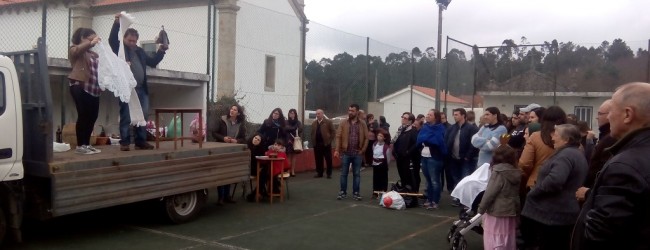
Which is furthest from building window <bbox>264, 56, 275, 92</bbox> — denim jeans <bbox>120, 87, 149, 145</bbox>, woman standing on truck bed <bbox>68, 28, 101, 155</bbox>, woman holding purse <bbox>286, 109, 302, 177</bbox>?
woman standing on truck bed <bbox>68, 28, 101, 155</bbox>

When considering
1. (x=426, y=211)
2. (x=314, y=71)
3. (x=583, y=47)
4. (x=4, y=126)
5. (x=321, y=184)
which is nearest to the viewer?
(x=4, y=126)

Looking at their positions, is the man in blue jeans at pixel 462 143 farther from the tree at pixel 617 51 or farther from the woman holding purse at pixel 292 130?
the tree at pixel 617 51

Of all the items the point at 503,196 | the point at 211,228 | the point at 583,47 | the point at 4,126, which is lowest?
the point at 211,228

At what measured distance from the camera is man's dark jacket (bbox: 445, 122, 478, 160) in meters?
10.0

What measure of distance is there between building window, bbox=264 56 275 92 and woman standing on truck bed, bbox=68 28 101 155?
46.8 ft

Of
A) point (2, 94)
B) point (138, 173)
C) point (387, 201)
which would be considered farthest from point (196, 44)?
point (2, 94)

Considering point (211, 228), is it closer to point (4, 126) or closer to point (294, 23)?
point (4, 126)

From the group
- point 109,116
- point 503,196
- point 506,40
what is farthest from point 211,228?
point 506,40

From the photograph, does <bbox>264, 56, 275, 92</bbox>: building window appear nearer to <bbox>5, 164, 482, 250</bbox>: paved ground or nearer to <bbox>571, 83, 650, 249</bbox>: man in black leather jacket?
<bbox>5, 164, 482, 250</bbox>: paved ground

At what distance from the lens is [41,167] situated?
6.19m

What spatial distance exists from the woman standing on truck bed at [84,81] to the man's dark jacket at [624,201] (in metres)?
5.83

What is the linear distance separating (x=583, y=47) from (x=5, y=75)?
18.7 metres

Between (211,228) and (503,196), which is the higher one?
(503,196)

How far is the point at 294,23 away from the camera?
1691 cm
